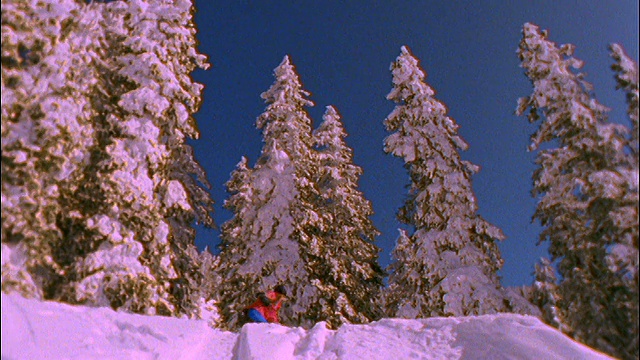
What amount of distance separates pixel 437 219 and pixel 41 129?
13735 millimetres

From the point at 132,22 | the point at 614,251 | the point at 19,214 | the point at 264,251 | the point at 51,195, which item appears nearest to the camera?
the point at 19,214

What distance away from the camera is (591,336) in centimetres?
1010

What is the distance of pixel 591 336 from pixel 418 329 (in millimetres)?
3339

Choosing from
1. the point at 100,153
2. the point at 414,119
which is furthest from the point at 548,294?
the point at 100,153

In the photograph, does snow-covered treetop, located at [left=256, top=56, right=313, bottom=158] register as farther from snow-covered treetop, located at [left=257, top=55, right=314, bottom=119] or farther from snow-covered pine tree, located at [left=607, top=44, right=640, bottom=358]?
snow-covered pine tree, located at [left=607, top=44, right=640, bottom=358]

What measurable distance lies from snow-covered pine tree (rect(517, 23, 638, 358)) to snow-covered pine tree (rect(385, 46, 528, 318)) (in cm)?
376

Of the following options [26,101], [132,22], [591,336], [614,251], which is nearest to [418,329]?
[591,336]

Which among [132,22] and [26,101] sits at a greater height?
[132,22]

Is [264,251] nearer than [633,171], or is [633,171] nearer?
[633,171]

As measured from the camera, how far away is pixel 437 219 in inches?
736

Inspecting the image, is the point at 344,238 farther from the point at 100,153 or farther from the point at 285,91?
the point at 100,153

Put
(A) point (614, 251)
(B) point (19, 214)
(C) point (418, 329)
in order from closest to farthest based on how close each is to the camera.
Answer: (B) point (19, 214) < (A) point (614, 251) < (C) point (418, 329)

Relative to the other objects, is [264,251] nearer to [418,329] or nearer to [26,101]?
[418,329]

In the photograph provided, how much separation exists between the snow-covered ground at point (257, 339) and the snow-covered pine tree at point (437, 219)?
20.9ft
